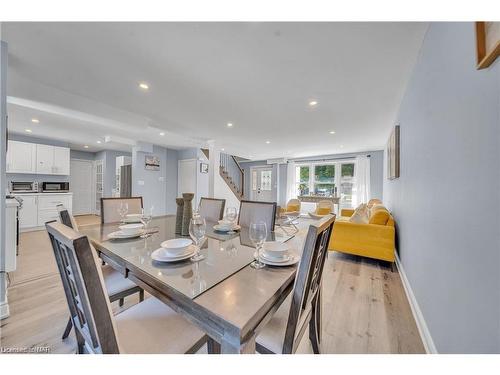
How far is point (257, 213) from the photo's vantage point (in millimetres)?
1861

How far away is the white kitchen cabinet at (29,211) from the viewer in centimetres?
432

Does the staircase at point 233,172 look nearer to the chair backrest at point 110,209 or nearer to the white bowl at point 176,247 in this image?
the chair backrest at point 110,209

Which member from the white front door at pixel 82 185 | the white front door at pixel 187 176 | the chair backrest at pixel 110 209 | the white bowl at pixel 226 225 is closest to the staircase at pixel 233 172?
the white front door at pixel 187 176

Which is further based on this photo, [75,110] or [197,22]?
[75,110]

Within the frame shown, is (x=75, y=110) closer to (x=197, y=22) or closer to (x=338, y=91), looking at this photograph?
(x=197, y=22)

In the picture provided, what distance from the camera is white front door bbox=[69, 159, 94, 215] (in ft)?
20.1

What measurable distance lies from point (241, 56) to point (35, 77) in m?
2.32

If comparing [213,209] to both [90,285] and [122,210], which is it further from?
[90,285]

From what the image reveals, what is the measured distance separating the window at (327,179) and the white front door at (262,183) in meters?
1.32

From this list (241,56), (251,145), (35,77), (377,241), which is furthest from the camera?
(251,145)
